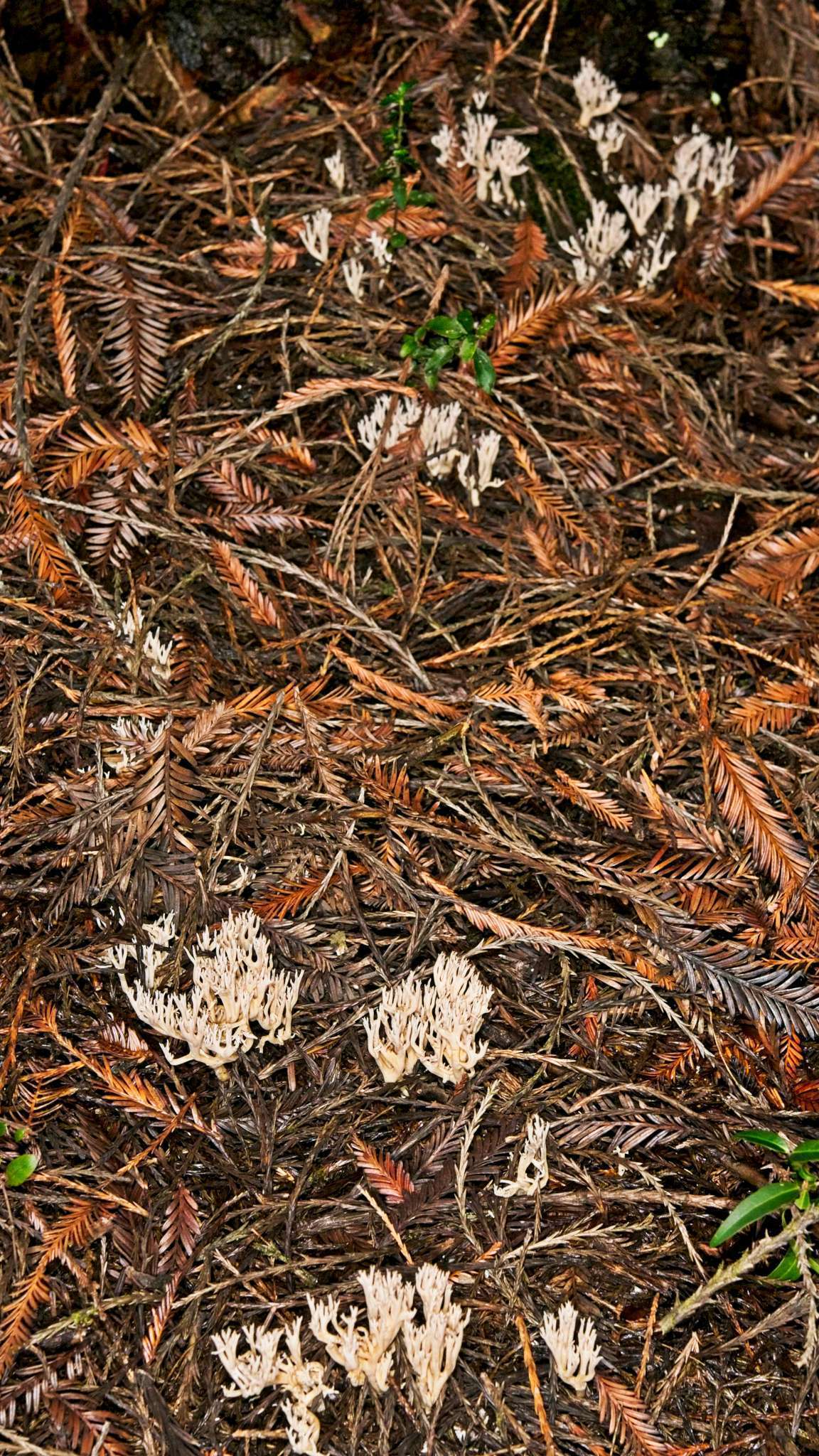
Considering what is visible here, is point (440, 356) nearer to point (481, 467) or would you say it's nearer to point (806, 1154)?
point (481, 467)

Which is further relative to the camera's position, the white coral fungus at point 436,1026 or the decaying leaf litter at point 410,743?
the white coral fungus at point 436,1026

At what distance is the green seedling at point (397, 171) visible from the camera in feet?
10.8

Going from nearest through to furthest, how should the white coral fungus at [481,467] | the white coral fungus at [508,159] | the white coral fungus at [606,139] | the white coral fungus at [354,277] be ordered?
the white coral fungus at [481,467], the white coral fungus at [354,277], the white coral fungus at [508,159], the white coral fungus at [606,139]

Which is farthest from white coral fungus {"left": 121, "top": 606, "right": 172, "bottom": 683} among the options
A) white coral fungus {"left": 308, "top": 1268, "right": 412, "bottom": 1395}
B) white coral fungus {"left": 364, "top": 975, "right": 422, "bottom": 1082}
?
white coral fungus {"left": 308, "top": 1268, "right": 412, "bottom": 1395}

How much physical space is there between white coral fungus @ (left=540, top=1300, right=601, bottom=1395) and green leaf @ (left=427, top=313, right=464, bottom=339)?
222 centimetres

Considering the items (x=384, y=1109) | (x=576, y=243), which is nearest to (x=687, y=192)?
(x=576, y=243)

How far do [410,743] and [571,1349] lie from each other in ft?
3.94

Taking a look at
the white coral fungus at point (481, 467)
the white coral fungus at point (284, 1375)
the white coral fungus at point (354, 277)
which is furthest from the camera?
the white coral fungus at point (354, 277)

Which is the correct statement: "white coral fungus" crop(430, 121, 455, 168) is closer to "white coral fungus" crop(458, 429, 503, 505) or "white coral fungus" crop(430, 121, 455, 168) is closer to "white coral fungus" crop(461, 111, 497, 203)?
"white coral fungus" crop(461, 111, 497, 203)

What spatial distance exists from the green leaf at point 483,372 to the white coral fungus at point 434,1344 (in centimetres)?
206

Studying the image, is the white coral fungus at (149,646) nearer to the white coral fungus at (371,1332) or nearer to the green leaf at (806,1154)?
the white coral fungus at (371,1332)

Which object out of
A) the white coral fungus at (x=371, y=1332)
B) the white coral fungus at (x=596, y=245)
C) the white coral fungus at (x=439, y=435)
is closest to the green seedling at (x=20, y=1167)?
the white coral fungus at (x=371, y=1332)

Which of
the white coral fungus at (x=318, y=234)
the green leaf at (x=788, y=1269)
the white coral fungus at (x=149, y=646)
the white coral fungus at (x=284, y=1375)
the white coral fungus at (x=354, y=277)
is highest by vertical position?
the white coral fungus at (x=318, y=234)

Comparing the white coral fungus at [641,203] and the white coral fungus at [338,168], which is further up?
the white coral fungus at [338,168]
